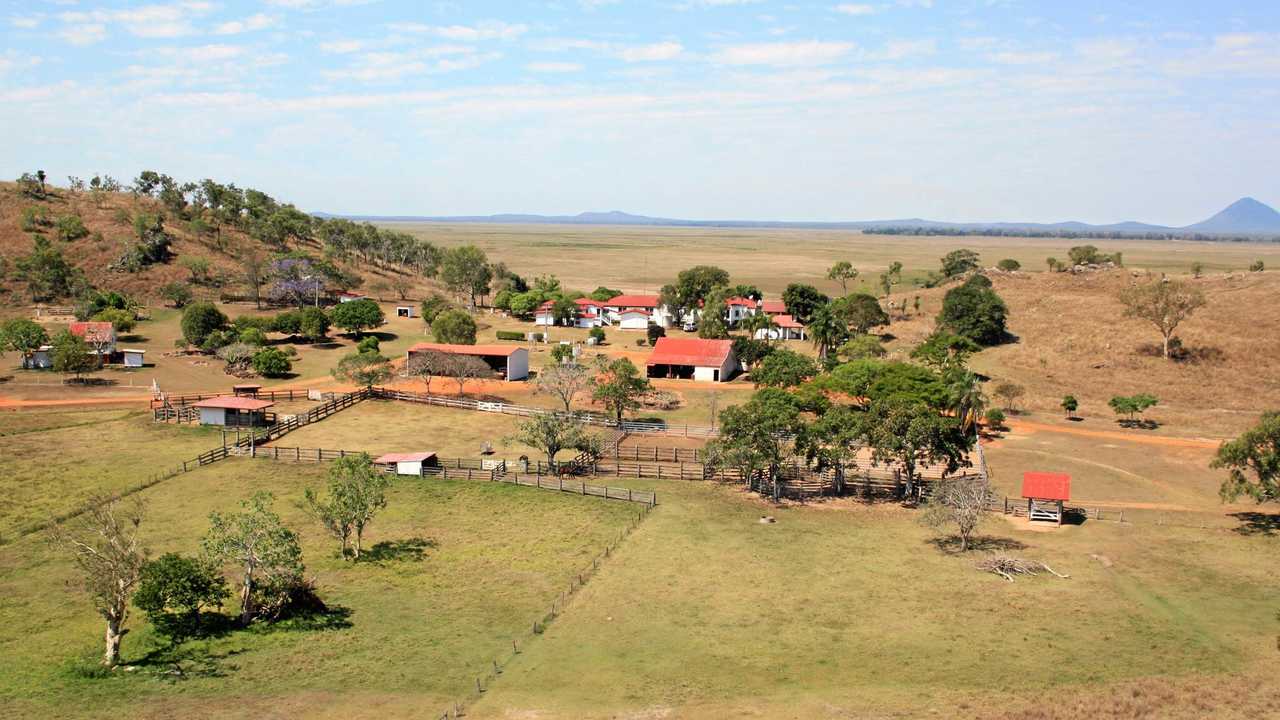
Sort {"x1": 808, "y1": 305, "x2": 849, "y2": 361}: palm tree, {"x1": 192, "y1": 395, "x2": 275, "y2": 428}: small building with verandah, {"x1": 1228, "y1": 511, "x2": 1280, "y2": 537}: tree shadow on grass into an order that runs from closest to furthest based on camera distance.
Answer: {"x1": 1228, "y1": 511, "x2": 1280, "y2": 537}: tree shadow on grass
{"x1": 192, "y1": 395, "x2": 275, "y2": 428}: small building with verandah
{"x1": 808, "y1": 305, "x2": 849, "y2": 361}: palm tree

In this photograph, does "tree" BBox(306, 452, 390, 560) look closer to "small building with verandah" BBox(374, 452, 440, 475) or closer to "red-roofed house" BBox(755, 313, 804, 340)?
"small building with verandah" BBox(374, 452, 440, 475)

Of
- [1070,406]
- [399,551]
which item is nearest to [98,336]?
[399,551]

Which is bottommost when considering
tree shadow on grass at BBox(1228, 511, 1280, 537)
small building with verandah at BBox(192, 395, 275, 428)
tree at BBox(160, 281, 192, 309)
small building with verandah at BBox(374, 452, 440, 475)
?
tree shadow on grass at BBox(1228, 511, 1280, 537)

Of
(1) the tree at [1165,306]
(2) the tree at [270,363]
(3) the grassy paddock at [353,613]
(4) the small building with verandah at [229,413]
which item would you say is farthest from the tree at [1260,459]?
(2) the tree at [270,363]

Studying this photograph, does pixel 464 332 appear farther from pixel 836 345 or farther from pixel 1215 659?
pixel 1215 659

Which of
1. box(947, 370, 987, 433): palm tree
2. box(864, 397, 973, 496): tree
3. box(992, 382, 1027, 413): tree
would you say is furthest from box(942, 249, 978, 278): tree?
box(864, 397, 973, 496): tree

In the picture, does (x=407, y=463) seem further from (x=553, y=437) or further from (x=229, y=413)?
(x=229, y=413)
